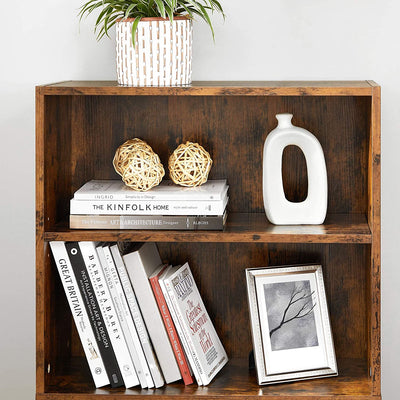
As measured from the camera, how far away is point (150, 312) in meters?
1.45

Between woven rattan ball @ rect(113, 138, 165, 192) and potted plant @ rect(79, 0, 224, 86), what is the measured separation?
150mm

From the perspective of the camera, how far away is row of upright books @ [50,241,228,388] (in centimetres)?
142

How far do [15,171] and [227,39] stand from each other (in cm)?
63

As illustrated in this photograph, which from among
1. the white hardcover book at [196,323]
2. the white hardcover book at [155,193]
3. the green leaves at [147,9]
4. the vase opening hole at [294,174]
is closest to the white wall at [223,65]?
the green leaves at [147,9]

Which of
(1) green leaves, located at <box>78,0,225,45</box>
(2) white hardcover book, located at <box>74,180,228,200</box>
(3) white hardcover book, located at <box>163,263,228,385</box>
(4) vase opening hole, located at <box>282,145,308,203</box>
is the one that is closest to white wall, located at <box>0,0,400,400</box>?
(1) green leaves, located at <box>78,0,225,45</box>

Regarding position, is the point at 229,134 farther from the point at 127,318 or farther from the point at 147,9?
the point at 127,318

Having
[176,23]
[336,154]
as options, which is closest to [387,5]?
[336,154]

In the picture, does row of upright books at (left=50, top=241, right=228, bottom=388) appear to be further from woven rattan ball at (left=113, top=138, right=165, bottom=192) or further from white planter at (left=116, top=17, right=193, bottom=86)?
white planter at (left=116, top=17, right=193, bottom=86)

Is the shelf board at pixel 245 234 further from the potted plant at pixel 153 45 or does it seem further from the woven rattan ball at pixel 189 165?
the potted plant at pixel 153 45

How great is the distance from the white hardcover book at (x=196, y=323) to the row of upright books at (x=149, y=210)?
0.47ft

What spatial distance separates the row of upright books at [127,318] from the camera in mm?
1425

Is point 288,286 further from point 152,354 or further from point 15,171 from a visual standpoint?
point 15,171

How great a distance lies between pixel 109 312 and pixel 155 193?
0.28 meters

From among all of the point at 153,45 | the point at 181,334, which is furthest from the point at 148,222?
the point at 153,45
